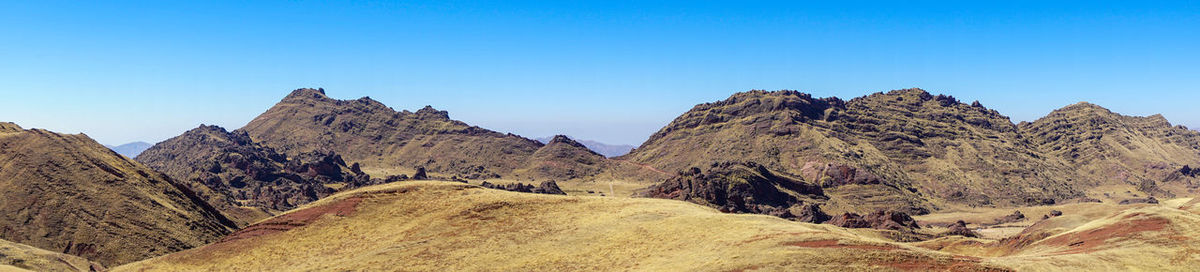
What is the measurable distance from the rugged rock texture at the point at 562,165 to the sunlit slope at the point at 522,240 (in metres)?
122

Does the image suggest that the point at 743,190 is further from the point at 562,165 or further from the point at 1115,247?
the point at 1115,247

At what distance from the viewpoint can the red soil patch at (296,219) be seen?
172ft

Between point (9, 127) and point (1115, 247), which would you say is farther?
point (9, 127)

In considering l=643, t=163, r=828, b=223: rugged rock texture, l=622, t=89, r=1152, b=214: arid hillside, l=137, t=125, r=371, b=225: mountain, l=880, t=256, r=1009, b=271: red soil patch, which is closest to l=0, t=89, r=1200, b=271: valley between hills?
l=880, t=256, r=1009, b=271: red soil patch

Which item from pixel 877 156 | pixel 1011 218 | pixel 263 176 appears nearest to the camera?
pixel 1011 218

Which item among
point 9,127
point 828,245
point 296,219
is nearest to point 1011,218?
point 828,245

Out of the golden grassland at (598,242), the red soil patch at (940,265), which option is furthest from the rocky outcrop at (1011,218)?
the red soil patch at (940,265)

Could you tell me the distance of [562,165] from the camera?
187 metres

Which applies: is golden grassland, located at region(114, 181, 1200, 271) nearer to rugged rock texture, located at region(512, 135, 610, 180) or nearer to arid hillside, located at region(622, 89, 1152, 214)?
arid hillside, located at region(622, 89, 1152, 214)

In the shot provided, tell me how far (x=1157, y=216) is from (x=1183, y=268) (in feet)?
35.4

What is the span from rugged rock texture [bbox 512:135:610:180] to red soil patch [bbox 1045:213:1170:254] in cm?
13769

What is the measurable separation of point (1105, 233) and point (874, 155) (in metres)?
126

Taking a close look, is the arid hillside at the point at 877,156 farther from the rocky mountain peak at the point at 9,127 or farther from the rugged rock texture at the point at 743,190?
the rocky mountain peak at the point at 9,127

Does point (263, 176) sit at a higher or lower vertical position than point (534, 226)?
higher
